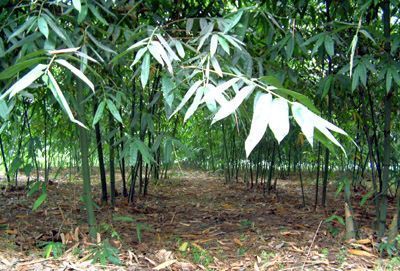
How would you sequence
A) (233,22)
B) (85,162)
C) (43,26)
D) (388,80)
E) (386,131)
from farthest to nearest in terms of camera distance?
(386,131)
(85,162)
(388,80)
(233,22)
(43,26)

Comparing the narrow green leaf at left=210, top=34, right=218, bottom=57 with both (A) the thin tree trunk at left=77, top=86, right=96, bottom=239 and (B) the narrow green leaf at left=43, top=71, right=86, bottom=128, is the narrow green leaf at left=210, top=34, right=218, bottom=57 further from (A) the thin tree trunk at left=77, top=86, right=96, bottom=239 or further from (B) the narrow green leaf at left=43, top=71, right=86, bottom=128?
(A) the thin tree trunk at left=77, top=86, right=96, bottom=239

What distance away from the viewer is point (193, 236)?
210 centimetres

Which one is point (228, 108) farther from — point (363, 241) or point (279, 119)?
point (363, 241)

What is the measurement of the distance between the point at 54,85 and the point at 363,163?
11.2 ft

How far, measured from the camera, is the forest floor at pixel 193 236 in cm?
166

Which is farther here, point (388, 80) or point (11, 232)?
point (11, 232)

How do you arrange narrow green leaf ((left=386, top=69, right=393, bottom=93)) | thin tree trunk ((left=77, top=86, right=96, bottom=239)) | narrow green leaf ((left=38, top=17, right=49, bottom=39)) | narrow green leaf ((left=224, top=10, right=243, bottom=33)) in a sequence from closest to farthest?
narrow green leaf ((left=38, top=17, right=49, bottom=39)) < narrow green leaf ((left=224, top=10, right=243, bottom=33)) < narrow green leaf ((left=386, top=69, right=393, bottom=93)) < thin tree trunk ((left=77, top=86, right=96, bottom=239))

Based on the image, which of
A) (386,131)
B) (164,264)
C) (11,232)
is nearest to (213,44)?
(164,264)

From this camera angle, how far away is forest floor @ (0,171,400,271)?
1663mm

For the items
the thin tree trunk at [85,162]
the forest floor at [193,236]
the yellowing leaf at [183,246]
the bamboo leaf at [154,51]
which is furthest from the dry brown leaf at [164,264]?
the bamboo leaf at [154,51]

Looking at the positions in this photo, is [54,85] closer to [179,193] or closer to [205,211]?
[205,211]

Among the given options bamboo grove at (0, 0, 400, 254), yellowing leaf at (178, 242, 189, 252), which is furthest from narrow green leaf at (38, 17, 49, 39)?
yellowing leaf at (178, 242, 189, 252)

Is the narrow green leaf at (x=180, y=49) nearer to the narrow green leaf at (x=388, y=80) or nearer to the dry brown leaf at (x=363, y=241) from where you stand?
the narrow green leaf at (x=388, y=80)

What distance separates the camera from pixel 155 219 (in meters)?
2.49
